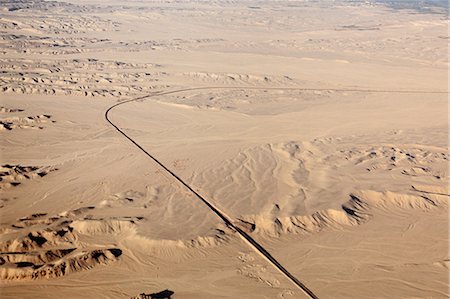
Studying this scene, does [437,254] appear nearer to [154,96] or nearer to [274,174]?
[274,174]

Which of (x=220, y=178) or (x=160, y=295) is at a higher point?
(x=220, y=178)

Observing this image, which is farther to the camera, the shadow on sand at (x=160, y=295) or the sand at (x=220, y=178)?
the sand at (x=220, y=178)

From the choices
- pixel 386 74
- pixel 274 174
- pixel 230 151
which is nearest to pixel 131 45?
pixel 386 74

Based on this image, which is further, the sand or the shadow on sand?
the sand

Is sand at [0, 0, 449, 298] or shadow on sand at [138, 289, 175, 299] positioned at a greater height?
sand at [0, 0, 449, 298]

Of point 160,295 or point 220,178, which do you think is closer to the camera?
point 160,295

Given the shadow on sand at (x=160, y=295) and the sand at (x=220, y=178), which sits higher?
the sand at (x=220, y=178)

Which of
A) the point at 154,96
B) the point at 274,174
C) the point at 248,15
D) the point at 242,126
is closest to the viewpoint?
the point at 274,174

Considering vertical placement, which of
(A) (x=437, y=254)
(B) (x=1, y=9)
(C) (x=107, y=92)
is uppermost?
(B) (x=1, y=9)
